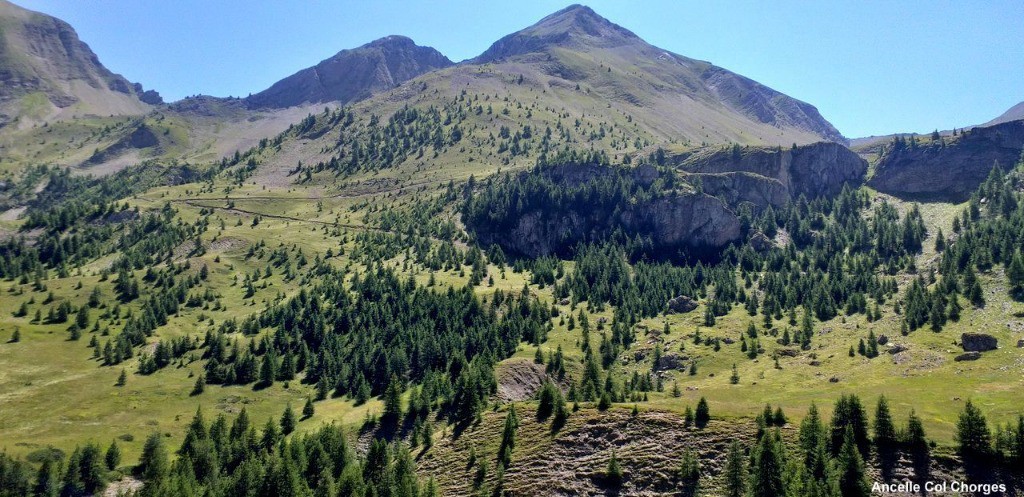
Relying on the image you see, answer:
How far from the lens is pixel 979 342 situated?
15575 centimetres

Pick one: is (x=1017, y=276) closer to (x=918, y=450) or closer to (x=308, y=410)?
(x=918, y=450)

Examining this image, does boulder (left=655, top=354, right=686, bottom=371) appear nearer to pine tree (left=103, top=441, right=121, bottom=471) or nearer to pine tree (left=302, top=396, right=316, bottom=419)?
pine tree (left=302, top=396, right=316, bottom=419)

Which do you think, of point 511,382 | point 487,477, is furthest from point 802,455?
point 511,382

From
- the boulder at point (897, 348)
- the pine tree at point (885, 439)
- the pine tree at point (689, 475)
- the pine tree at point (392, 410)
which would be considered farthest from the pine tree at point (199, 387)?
the boulder at point (897, 348)

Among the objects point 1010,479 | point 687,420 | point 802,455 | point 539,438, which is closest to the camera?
point 1010,479

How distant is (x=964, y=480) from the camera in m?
82.5

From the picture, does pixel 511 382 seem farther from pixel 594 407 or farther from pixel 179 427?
pixel 179 427

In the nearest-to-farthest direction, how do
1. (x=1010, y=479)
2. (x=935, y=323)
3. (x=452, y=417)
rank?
1. (x=1010, y=479)
2. (x=452, y=417)
3. (x=935, y=323)

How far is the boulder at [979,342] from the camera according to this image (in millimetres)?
154000

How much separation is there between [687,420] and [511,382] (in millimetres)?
67420

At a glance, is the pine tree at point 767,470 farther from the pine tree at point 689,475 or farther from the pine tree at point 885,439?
the pine tree at point 885,439

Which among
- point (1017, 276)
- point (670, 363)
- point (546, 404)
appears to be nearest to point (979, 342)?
point (1017, 276)

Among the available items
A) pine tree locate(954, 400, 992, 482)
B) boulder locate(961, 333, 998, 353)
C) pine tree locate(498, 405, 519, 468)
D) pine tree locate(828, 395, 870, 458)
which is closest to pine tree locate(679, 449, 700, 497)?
pine tree locate(828, 395, 870, 458)

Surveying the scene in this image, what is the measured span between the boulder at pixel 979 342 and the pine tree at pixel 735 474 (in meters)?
98.2
